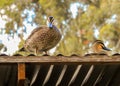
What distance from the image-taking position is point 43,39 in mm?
8352

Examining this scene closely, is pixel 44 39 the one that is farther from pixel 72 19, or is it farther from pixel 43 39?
pixel 72 19

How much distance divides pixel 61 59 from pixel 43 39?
66.1 inches

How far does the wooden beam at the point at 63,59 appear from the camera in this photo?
6.63m

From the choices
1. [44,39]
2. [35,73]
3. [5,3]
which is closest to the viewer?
[35,73]

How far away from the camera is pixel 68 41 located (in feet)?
88.0

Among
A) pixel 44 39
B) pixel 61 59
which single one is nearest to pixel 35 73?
pixel 61 59

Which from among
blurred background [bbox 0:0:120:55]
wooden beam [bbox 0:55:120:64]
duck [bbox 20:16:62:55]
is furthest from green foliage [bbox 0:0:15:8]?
wooden beam [bbox 0:55:120:64]

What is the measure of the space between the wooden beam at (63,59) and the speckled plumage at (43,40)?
1545mm

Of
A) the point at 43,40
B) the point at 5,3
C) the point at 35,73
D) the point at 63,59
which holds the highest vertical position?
the point at 5,3

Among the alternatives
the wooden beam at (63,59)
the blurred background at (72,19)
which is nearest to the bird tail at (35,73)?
the wooden beam at (63,59)

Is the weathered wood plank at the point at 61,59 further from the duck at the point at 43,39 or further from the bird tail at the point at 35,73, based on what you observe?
the duck at the point at 43,39

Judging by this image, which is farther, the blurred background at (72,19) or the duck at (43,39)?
the blurred background at (72,19)

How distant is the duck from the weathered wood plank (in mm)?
1545

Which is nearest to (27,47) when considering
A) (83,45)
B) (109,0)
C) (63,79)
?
(63,79)
